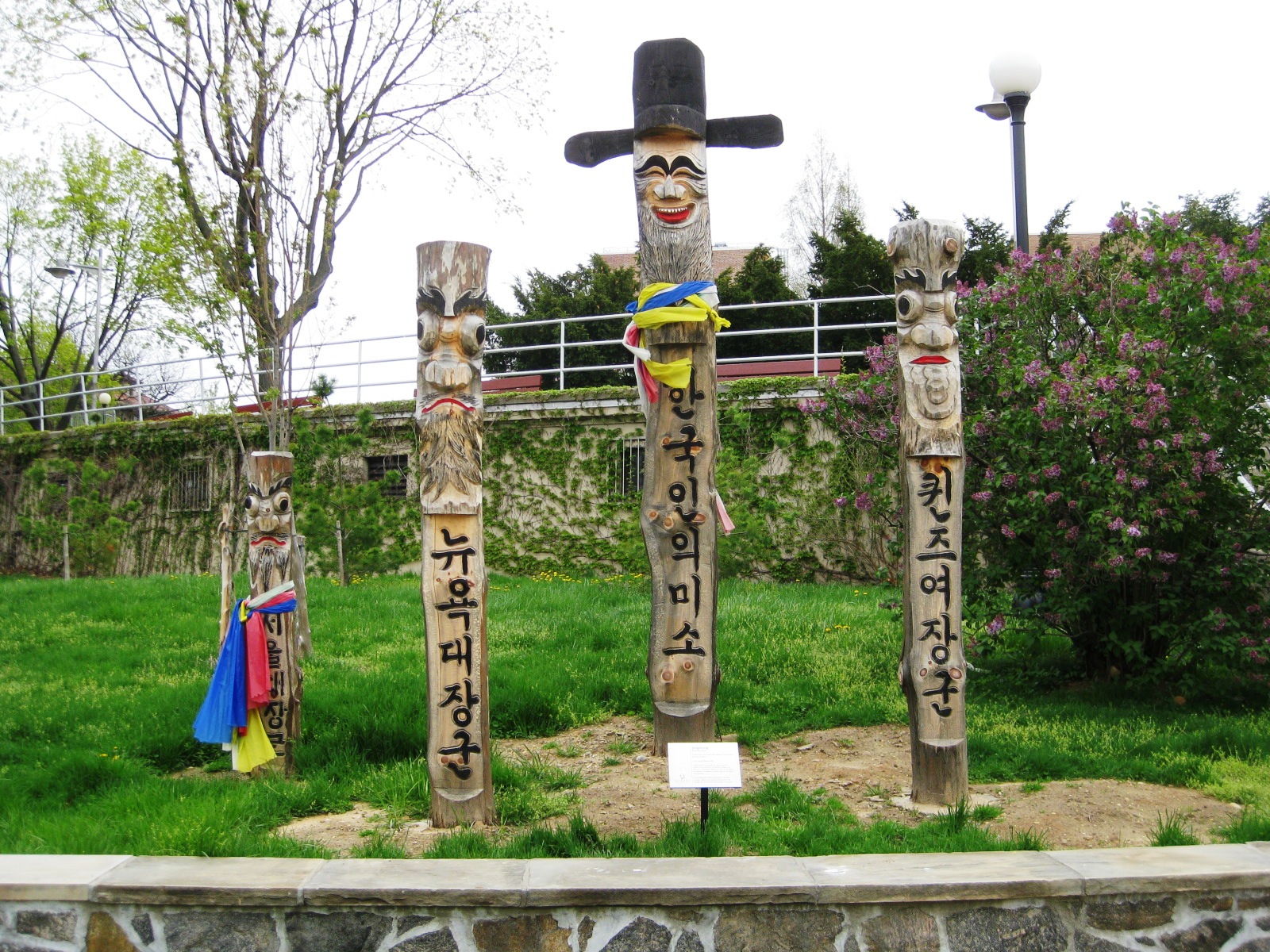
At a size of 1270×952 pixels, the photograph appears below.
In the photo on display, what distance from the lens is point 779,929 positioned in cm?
381

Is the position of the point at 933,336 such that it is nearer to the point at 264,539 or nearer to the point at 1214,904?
the point at 1214,904

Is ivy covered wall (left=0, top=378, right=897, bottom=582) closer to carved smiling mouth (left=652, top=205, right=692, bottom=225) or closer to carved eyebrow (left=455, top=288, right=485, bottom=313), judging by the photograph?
carved smiling mouth (left=652, top=205, right=692, bottom=225)

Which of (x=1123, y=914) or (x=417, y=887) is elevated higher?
(x=417, y=887)

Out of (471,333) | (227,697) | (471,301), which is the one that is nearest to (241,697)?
(227,697)

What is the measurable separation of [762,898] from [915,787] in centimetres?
196

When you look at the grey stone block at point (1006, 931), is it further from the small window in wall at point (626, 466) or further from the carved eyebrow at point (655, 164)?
the small window in wall at point (626, 466)

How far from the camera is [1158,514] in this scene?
678 cm

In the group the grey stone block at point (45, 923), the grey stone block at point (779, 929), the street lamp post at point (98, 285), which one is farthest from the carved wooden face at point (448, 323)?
the street lamp post at point (98, 285)

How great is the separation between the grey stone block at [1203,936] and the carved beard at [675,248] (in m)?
4.06

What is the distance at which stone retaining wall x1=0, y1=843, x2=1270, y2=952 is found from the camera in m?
3.79

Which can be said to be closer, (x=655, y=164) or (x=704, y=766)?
(x=704, y=766)

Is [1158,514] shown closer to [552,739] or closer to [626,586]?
[552,739]

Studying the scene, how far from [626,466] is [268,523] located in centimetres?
855

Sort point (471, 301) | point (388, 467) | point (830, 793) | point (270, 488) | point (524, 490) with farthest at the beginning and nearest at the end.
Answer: point (388, 467)
point (524, 490)
point (270, 488)
point (830, 793)
point (471, 301)
